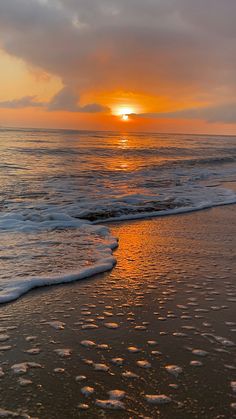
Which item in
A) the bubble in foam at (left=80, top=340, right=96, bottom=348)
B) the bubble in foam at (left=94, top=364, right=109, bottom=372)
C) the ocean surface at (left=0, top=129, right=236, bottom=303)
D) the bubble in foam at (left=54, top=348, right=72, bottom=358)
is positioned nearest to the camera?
the bubble in foam at (left=94, top=364, right=109, bottom=372)

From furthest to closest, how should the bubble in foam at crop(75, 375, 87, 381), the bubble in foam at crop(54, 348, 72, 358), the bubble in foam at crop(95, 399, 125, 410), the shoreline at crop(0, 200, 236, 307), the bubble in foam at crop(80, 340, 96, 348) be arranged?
the shoreline at crop(0, 200, 236, 307) < the bubble in foam at crop(80, 340, 96, 348) < the bubble in foam at crop(54, 348, 72, 358) < the bubble in foam at crop(75, 375, 87, 381) < the bubble in foam at crop(95, 399, 125, 410)

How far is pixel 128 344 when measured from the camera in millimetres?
3049

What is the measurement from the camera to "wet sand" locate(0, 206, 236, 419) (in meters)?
2.36

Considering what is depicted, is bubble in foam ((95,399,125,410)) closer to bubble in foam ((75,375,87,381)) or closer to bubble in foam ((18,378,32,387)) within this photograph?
bubble in foam ((75,375,87,381))

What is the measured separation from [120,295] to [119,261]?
3.82 feet

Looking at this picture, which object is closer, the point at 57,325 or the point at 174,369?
the point at 174,369

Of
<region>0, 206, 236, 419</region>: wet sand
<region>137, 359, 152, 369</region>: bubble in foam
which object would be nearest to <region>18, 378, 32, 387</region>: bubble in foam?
<region>0, 206, 236, 419</region>: wet sand

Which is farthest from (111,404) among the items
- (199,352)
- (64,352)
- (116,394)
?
(199,352)

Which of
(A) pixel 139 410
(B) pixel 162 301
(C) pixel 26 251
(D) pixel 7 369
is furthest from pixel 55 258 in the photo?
(A) pixel 139 410

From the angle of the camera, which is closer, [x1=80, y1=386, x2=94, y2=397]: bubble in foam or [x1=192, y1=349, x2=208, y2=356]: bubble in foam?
[x1=80, y1=386, x2=94, y2=397]: bubble in foam

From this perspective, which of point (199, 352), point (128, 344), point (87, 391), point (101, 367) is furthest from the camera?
point (128, 344)

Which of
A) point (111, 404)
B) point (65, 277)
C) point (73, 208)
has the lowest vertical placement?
point (111, 404)

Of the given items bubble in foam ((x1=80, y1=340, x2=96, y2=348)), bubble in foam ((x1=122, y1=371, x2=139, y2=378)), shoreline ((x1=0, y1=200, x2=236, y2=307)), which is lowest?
bubble in foam ((x1=122, y1=371, x2=139, y2=378))

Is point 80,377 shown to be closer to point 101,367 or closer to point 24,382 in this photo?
point 101,367
